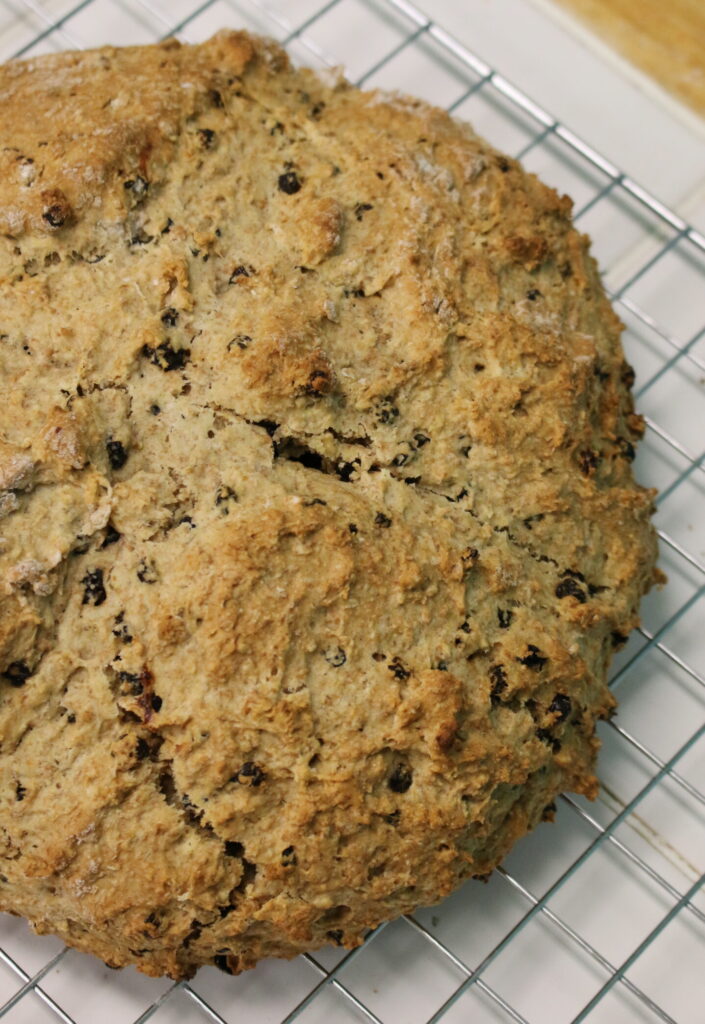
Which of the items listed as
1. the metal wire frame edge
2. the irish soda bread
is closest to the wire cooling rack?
the metal wire frame edge

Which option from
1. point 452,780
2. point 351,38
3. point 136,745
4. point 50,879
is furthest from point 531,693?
point 351,38

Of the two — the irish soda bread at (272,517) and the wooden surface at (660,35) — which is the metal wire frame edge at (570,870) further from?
the wooden surface at (660,35)

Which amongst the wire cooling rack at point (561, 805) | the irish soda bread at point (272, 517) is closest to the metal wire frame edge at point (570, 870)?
the wire cooling rack at point (561, 805)

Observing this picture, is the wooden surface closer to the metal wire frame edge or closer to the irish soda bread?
the irish soda bread

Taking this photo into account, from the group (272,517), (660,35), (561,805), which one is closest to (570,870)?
(561,805)

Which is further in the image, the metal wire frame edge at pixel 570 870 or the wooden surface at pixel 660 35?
the wooden surface at pixel 660 35

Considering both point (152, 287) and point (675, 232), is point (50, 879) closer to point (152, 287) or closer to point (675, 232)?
point (152, 287)
